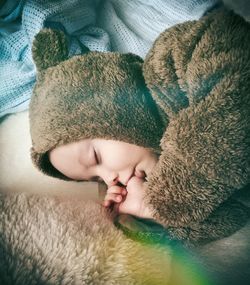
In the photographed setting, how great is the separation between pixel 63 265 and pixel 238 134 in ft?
0.79

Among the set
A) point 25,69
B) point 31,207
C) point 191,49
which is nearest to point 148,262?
point 31,207

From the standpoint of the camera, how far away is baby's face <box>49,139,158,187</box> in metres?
0.50

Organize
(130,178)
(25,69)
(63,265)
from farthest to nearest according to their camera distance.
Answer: (25,69) → (130,178) → (63,265)

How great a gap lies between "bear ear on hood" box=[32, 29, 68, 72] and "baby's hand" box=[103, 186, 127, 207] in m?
0.20

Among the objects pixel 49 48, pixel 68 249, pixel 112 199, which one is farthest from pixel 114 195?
pixel 49 48

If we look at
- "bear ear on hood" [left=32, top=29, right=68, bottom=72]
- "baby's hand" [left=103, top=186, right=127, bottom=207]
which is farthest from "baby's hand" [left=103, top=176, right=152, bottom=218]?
"bear ear on hood" [left=32, top=29, right=68, bottom=72]

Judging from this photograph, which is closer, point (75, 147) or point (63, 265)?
point (63, 265)

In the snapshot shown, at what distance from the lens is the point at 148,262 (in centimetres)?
44

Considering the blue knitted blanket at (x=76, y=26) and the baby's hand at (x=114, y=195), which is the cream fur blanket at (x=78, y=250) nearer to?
the baby's hand at (x=114, y=195)

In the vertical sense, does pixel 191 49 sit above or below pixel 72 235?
above

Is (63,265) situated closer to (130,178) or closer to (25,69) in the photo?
(130,178)

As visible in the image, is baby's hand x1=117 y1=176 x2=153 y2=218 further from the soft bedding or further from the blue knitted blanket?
the blue knitted blanket

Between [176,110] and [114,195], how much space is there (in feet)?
0.46

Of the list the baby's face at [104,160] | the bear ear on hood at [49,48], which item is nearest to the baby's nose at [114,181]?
the baby's face at [104,160]
